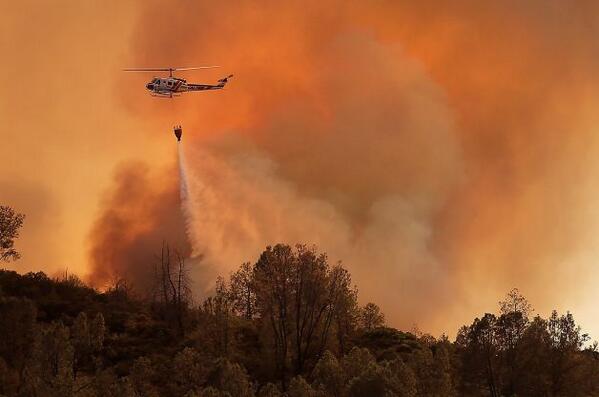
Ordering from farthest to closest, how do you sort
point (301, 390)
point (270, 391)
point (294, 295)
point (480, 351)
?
point (294, 295) → point (480, 351) → point (270, 391) → point (301, 390)

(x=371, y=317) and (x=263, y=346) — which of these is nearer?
(x=263, y=346)

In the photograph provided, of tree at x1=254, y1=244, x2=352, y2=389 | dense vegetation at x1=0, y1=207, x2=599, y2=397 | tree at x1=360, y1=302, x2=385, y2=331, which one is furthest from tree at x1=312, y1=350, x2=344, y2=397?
tree at x1=360, y1=302, x2=385, y2=331

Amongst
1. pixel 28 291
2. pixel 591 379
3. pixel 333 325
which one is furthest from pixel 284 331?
pixel 28 291

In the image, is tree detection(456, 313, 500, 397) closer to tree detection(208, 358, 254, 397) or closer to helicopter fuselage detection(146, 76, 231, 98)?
tree detection(208, 358, 254, 397)

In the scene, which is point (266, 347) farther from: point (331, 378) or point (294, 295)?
point (331, 378)

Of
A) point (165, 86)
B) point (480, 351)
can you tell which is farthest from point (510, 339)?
point (165, 86)

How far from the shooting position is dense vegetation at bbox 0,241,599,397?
9069 cm

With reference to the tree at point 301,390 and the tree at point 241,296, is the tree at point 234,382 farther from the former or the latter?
the tree at point 241,296

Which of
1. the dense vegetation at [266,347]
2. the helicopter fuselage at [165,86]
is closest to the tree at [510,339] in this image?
the dense vegetation at [266,347]

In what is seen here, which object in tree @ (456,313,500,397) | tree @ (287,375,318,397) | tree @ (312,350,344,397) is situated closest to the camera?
tree @ (287,375,318,397)


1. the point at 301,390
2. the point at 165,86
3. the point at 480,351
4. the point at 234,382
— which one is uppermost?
the point at 165,86

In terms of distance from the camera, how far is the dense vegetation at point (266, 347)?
298 feet

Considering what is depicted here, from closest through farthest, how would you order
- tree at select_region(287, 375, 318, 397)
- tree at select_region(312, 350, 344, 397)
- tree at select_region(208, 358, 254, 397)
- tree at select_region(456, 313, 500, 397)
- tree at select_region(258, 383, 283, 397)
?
tree at select_region(287, 375, 318, 397) → tree at select_region(258, 383, 283, 397) → tree at select_region(208, 358, 254, 397) → tree at select_region(312, 350, 344, 397) → tree at select_region(456, 313, 500, 397)

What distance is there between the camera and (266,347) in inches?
5438
